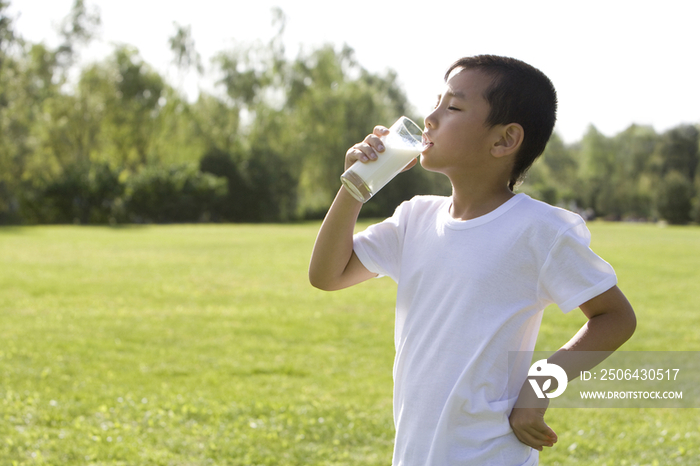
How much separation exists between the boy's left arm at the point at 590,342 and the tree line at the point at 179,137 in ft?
120

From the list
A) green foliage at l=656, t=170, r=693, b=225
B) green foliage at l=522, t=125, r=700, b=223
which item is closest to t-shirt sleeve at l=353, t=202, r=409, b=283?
green foliage at l=522, t=125, r=700, b=223

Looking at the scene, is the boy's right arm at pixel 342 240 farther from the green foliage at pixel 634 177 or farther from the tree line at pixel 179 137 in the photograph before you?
the green foliage at pixel 634 177

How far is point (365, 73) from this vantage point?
6244cm

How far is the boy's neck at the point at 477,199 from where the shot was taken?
1.92 meters

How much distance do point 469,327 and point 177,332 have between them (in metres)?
8.18

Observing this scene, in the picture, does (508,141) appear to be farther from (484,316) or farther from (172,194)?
(172,194)

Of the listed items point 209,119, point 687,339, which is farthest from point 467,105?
point 209,119

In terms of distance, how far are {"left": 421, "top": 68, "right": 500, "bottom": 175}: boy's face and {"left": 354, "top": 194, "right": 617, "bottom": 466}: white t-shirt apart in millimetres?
178

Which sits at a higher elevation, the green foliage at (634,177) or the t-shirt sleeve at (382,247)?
the green foliage at (634,177)

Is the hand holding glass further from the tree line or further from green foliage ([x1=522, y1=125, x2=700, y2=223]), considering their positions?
green foliage ([x1=522, y1=125, x2=700, y2=223])

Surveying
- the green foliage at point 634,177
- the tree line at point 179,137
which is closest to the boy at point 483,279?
the tree line at point 179,137

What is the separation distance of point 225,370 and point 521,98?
239 inches

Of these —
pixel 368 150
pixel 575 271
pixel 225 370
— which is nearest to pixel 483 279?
pixel 575 271

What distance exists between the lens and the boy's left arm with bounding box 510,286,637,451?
5.53ft
